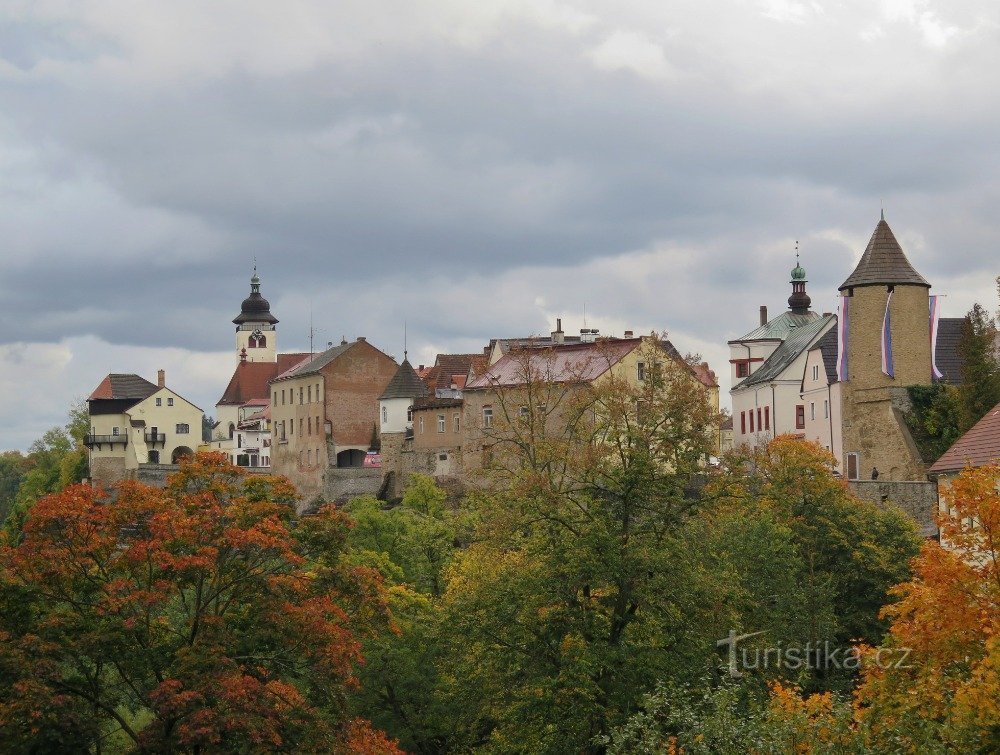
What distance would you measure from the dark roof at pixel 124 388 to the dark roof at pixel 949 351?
233ft

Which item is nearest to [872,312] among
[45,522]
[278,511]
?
[278,511]

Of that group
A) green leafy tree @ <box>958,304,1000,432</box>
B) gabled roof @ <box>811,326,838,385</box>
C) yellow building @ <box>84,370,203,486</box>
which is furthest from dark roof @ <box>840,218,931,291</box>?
yellow building @ <box>84,370,203,486</box>

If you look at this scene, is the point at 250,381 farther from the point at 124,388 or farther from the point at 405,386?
the point at 405,386

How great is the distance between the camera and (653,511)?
32156 millimetres

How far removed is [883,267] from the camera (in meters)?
58.1

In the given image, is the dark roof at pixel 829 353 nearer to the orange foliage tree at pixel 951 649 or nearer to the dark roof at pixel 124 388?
the orange foliage tree at pixel 951 649

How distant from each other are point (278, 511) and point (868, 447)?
116ft

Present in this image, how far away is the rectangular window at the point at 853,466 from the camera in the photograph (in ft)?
195

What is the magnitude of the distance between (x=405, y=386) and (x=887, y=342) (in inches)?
1492

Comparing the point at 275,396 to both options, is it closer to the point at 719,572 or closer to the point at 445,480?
the point at 445,480

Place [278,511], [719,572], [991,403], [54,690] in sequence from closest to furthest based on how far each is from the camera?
1. [54,690]
2. [278,511]
3. [719,572]
4. [991,403]

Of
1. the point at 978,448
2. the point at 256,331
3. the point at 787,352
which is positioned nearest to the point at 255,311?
the point at 256,331

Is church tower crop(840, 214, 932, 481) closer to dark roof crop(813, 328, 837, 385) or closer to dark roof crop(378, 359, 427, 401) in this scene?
dark roof crop(813, 328, 837, 385)

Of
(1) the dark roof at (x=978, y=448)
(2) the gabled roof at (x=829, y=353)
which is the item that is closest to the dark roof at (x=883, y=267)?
(2) the gabled roof at (x=829, y=353)
